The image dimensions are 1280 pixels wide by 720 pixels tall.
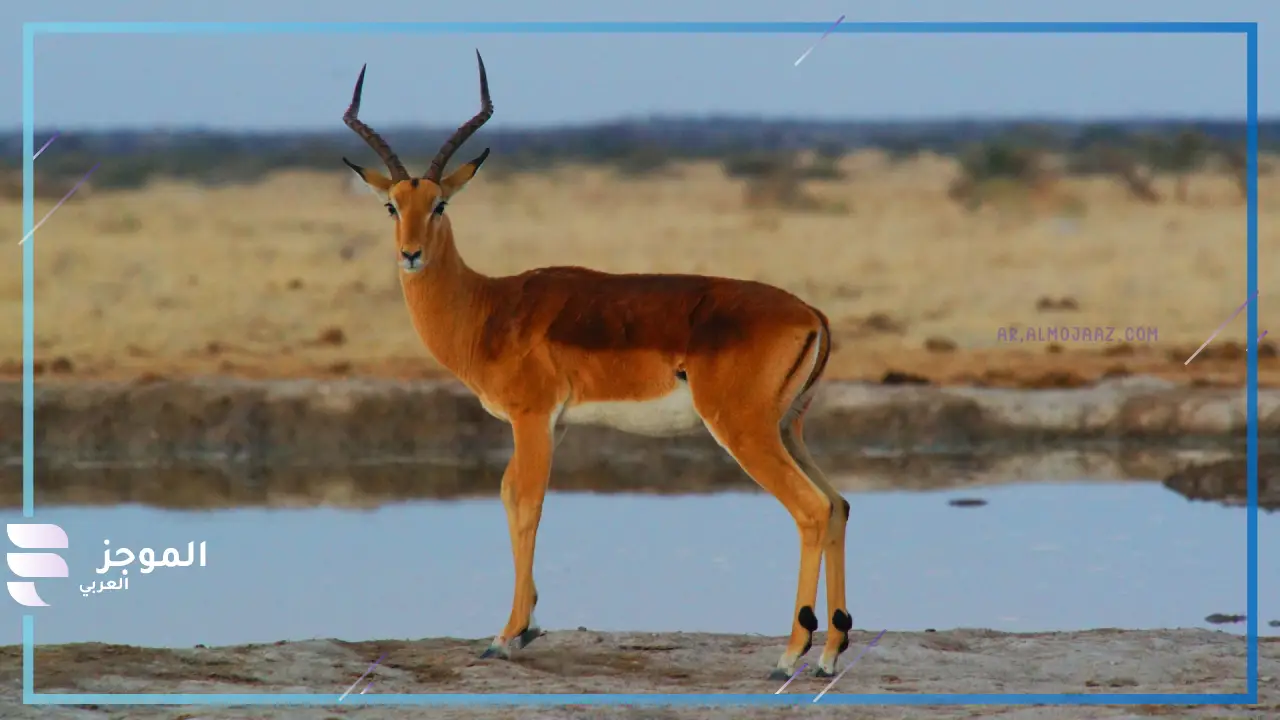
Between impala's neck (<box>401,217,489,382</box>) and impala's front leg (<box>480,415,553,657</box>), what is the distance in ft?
1.81

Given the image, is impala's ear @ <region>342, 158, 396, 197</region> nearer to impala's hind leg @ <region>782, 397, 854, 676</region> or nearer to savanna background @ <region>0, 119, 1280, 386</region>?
impala's hind leg @ <region>782, 397, 854, 676</region>

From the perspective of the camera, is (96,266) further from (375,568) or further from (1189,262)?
(1189,262)

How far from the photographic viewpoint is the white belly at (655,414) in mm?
9391

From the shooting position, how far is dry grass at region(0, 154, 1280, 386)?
68.4ft

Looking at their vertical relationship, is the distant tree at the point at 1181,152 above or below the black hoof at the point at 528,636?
above

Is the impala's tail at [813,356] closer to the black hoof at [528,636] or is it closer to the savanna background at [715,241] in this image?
Result: the black hoof at [528,636]

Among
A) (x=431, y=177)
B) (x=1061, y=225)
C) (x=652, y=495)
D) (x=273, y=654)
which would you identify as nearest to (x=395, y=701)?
(x=273, y=654)

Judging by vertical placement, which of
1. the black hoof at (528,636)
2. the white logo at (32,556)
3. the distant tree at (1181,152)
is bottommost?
the black hoof at (528,636)

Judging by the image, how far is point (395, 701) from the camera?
8.79 m

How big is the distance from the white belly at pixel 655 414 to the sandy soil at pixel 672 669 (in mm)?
1205

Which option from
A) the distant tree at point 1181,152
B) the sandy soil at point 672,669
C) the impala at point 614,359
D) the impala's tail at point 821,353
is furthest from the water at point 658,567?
the distant tree at point 1181,152

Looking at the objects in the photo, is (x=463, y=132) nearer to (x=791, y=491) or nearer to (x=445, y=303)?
(x=445, y=303)

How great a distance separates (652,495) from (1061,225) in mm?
10512

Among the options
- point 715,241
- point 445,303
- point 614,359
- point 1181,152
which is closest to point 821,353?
point 614,359
